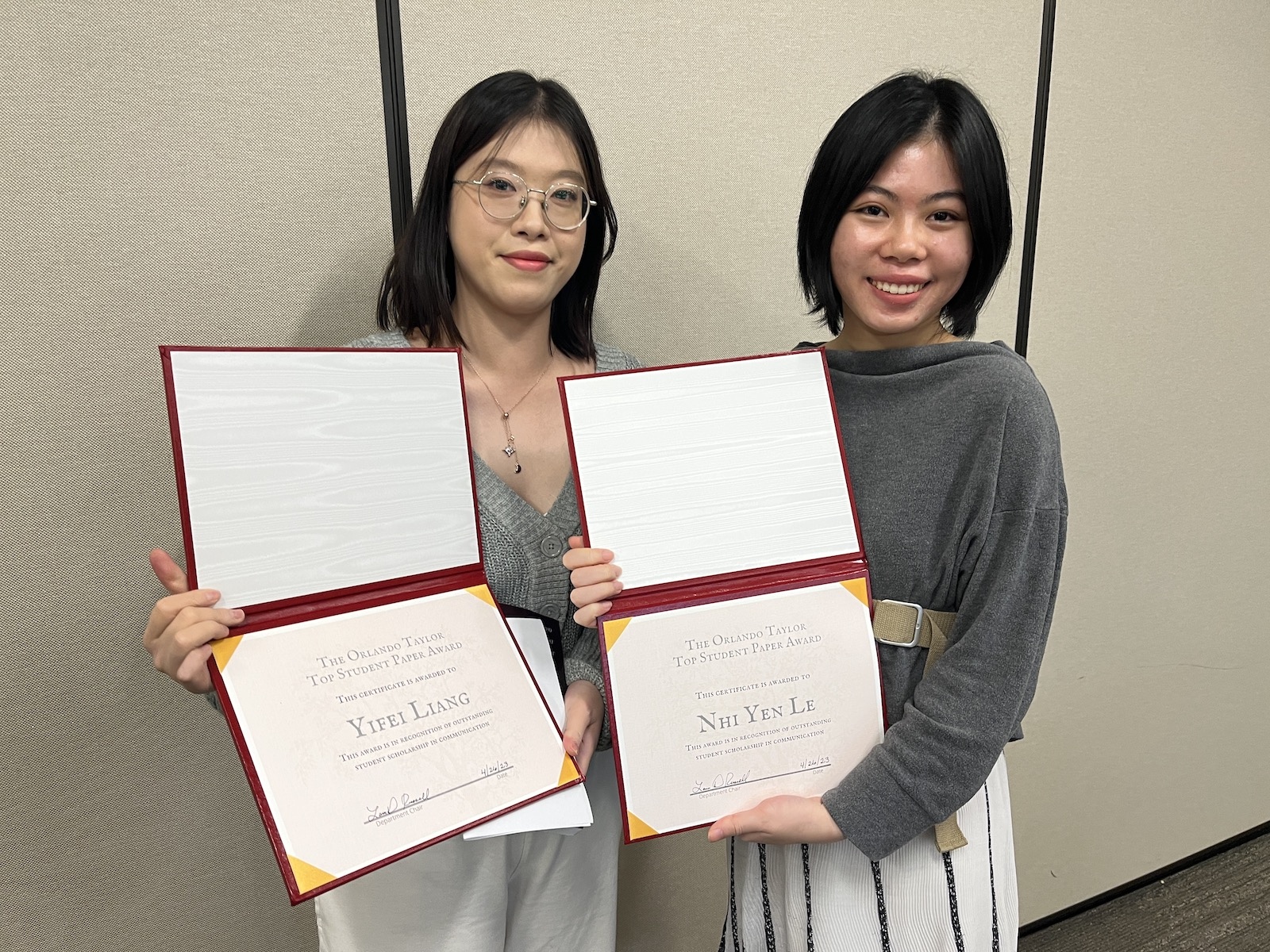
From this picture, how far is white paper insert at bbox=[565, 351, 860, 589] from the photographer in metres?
0.84

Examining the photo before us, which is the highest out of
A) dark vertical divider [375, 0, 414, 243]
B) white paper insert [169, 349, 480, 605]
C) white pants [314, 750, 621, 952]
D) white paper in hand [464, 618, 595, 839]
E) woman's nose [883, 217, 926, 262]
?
dark vertical divider [375, 0, 414, 243]

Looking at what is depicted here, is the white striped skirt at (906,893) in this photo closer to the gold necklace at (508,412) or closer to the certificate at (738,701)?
the certificate at (738,701)

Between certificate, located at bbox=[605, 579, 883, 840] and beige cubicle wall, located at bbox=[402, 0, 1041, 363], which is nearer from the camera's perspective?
certificate, located at bbox=[605, 579, 883, 840]

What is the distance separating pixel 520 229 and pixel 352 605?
473 millimetres

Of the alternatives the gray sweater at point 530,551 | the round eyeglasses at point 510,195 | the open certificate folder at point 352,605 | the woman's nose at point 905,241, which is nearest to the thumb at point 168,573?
the open certificate folder at point 352,605

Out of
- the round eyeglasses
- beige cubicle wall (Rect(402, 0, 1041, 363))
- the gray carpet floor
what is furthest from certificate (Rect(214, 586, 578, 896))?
the gray carpet floor

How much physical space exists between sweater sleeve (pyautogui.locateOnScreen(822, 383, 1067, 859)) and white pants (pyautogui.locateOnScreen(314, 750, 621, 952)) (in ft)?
1.28

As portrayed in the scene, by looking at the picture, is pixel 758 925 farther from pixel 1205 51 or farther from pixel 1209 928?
pixel 1205 51

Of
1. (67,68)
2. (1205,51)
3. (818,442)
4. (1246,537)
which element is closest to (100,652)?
(67,68)

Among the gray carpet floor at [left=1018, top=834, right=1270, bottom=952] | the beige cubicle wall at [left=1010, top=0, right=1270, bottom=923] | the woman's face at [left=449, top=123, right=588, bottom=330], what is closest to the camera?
the woman's face at [left=449, top=123, right=588, bottom=330]

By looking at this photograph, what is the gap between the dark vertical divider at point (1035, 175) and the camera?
1640 millimetres

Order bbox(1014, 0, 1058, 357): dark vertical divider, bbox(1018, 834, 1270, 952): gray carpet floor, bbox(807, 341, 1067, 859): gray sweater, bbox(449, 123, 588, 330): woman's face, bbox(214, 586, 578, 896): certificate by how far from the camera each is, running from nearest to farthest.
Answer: bbox(214, 586, 578, 896): certificate < bbox(807, 341, 1067, 859): gray sweater < bbox(449, 123, 588, 330): woman's face < bbox(1014, 0, 1058, 357): dark vertical divider < bbox(1018, 834, 1270, 952): gray carpet floor

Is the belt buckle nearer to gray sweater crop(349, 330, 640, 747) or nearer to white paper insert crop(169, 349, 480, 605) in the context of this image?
gray sweater crop(349, 330, 640, 747)

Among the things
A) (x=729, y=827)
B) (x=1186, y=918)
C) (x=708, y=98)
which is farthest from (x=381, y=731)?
(x=1186, y=918)
